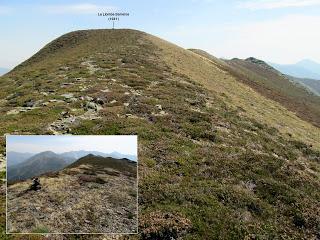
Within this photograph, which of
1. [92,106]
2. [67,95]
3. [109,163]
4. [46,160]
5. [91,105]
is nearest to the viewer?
[46,160]

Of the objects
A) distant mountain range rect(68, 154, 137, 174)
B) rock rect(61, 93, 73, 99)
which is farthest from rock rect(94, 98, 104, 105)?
distant mountain range rect(68, 154, 137, 174)

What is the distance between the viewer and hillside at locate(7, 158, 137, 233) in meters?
12.7

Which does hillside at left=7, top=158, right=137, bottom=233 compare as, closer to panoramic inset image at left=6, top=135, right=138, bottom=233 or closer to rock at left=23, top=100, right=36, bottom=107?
panoramic inset image at left=6, top=135, right=138, bottom=233

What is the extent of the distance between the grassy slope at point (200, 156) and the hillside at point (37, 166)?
274 inches

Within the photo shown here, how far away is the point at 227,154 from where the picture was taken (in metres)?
28.9

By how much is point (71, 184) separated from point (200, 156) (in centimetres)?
1512

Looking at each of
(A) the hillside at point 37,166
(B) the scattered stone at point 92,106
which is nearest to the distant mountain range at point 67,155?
(A) the hillside at point 37,166

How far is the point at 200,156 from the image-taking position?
2738 cm

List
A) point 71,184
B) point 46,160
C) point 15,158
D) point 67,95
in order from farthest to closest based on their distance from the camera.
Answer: point 67,95
point 71,184
point 46,160
point 15,158

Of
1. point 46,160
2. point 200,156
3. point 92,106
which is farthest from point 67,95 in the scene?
point 46,160

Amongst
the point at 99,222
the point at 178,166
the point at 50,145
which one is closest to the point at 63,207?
the point at 99,222

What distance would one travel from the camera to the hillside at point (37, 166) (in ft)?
41.0

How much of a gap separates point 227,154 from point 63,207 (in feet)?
57.3

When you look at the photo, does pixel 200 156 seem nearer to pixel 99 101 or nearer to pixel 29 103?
pixel 99 101
